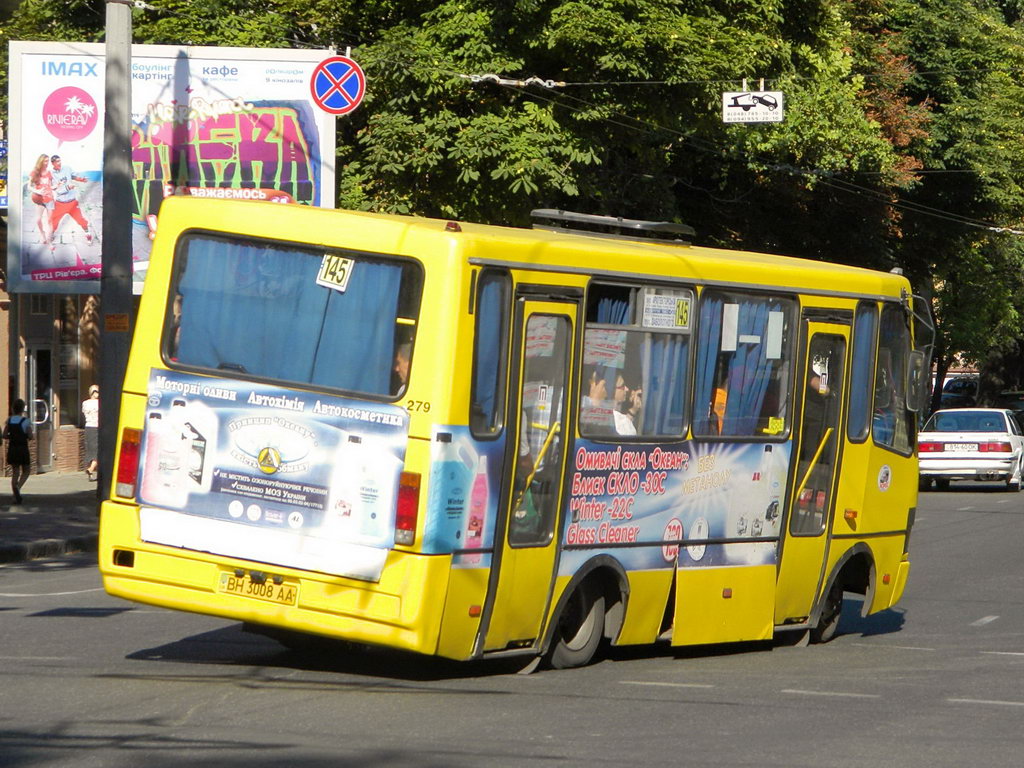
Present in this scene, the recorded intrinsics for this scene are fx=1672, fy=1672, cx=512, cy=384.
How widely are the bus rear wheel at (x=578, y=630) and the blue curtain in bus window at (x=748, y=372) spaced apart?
155 cm

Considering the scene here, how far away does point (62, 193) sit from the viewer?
76.7 feet

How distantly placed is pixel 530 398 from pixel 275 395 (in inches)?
56.6

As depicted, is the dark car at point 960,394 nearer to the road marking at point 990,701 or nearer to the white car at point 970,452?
the white car at point 970,452

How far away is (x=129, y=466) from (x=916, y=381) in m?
6.19

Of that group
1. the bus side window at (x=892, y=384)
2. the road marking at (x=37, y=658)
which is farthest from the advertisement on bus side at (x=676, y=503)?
the road marking at (x=37, y=658)

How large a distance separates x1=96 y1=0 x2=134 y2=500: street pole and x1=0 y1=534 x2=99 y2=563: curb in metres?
0.74

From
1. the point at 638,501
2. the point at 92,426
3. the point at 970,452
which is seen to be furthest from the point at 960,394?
the point at 638,501

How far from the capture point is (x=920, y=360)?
12.5 m

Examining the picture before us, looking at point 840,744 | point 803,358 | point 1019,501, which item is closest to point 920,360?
point 803,358

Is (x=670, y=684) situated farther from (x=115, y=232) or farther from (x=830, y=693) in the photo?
(x=115, y=232)

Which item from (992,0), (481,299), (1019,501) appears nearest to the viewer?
(481,299)

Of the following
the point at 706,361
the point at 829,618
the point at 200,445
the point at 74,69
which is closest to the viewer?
the point at 200,445

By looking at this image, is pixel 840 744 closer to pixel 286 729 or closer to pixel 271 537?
pixel 286 729

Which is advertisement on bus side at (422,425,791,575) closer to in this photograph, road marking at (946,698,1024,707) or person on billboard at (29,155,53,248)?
road marking at (946,698,1024,707)
